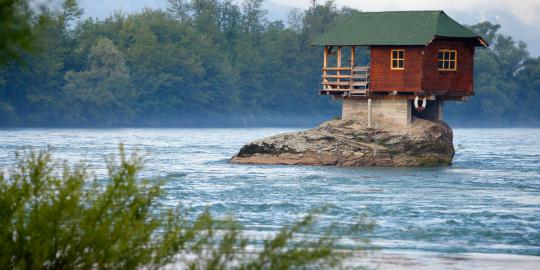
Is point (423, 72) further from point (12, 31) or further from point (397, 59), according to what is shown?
point (12, 31)

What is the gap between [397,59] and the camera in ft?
139

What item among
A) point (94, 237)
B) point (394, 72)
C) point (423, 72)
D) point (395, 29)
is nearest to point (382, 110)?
point (394, 72)

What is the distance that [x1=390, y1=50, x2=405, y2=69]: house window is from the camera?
1659 inches

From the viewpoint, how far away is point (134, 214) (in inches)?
443

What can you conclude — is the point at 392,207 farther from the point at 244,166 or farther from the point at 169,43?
the point at 169,43

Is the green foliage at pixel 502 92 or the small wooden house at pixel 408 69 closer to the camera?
Result: the small wooden house at pixel 408 69

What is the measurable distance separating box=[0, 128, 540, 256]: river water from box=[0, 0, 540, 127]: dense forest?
49.6 meters

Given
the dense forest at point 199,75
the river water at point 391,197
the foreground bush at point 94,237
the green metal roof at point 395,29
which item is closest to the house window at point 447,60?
the green metal roof at point 395,29

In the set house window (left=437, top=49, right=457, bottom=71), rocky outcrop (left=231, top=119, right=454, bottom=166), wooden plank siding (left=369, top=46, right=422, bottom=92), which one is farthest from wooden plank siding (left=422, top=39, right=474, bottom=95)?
rocky outcrop (left=231, top=119, right=454, bottom=166)

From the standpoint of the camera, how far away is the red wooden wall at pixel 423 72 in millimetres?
41625

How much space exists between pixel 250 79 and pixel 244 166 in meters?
84.1

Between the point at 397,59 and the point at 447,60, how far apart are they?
1994 millimetres

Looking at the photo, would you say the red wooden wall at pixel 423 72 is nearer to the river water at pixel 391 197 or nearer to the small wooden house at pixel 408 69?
the small wooden house at pixel 408 69

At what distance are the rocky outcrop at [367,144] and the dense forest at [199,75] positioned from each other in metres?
49.7
